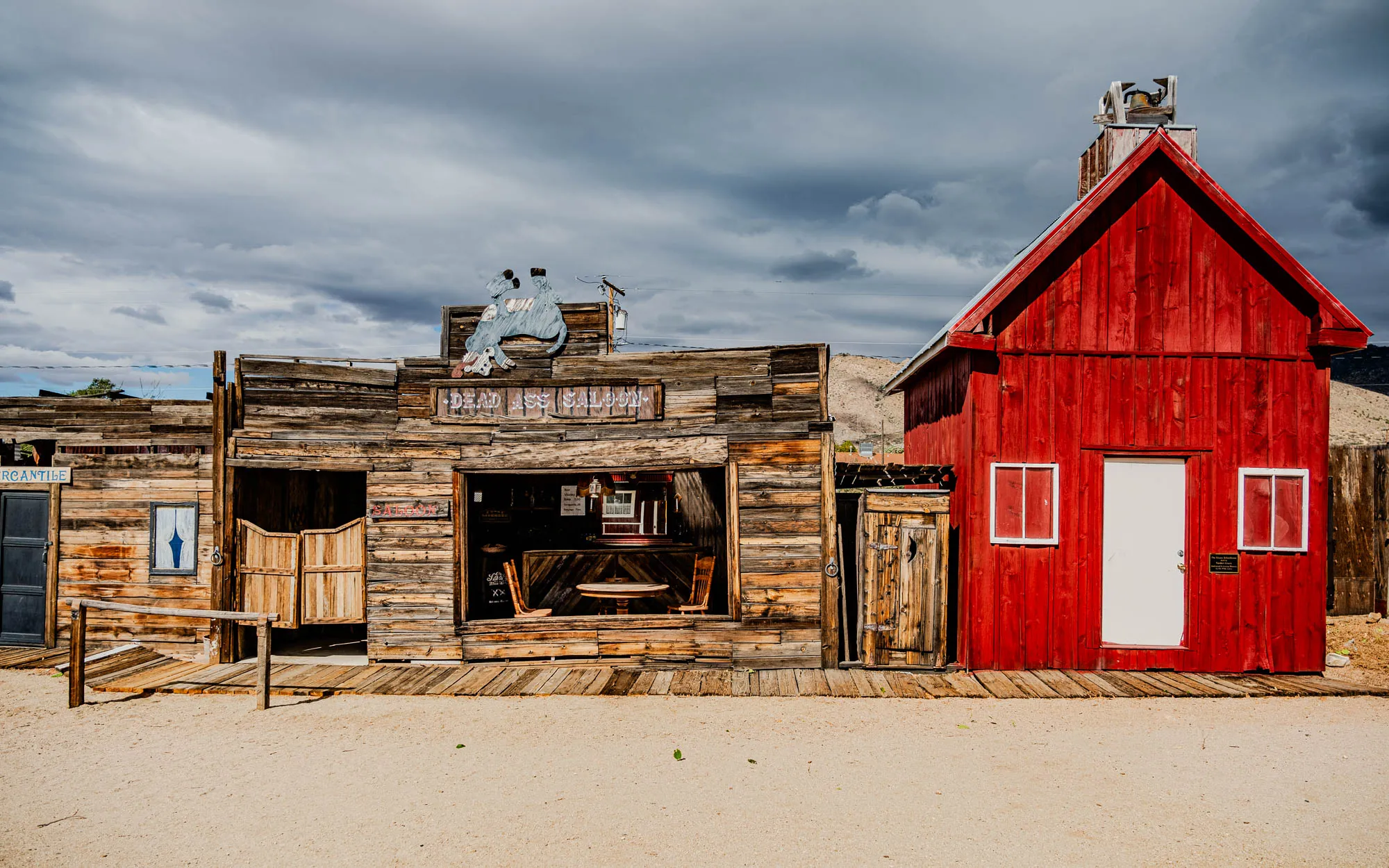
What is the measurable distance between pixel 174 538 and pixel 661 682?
7.08 m

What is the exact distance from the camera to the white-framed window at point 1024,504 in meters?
10.1

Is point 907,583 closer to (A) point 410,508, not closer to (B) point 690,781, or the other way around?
(B) point 690,781

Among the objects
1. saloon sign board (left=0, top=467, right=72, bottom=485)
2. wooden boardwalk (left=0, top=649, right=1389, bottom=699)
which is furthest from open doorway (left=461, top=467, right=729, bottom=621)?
saloon sign board (left=0, top=467, right=72, bottom=485)

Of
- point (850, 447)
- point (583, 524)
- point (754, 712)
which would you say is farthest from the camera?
point (850, 447)

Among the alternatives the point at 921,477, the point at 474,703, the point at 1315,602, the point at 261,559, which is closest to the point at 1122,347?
the point at 921,477

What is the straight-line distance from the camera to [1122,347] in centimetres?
1024

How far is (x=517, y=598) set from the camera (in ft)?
37.9

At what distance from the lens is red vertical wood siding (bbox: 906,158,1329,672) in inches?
395

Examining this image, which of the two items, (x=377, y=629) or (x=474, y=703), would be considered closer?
(x=474, y=703)

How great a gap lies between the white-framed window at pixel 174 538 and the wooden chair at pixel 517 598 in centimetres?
421

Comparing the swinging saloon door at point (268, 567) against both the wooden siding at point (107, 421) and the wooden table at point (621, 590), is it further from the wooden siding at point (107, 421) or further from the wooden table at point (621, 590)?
the wooden table at point (621, 590)

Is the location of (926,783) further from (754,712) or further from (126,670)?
(126,670)

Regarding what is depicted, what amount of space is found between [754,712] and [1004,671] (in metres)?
3.55

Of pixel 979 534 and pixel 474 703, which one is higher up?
pixel 979 534
